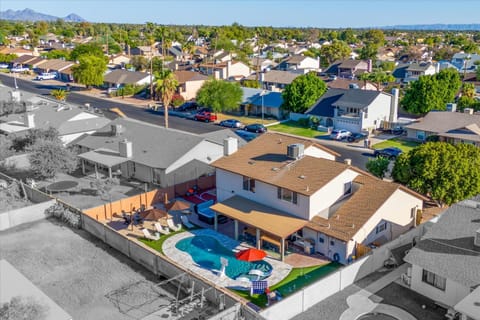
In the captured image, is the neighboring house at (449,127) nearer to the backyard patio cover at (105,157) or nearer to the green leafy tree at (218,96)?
the green leafy tree at (218,96)

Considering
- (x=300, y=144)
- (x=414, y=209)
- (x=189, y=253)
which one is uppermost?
(x=300, y=144)

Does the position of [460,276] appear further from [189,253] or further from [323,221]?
[189,253]

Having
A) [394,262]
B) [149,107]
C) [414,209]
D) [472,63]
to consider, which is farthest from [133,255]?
[472,63]

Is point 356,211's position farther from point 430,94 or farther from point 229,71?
point 229,71

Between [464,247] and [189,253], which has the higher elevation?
[464,247]

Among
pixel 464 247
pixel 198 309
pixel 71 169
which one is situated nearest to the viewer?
pixel 198 309

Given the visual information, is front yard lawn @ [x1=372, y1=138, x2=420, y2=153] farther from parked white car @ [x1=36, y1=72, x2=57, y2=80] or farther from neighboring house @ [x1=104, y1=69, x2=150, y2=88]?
parked white car @ [x1=36, y1=72, x2=57, y2=80]

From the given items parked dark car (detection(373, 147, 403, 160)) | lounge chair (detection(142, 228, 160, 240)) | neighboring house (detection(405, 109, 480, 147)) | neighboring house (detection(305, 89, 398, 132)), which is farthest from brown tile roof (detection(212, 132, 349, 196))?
neighboring house (detection(305, 89, 398, 132))
